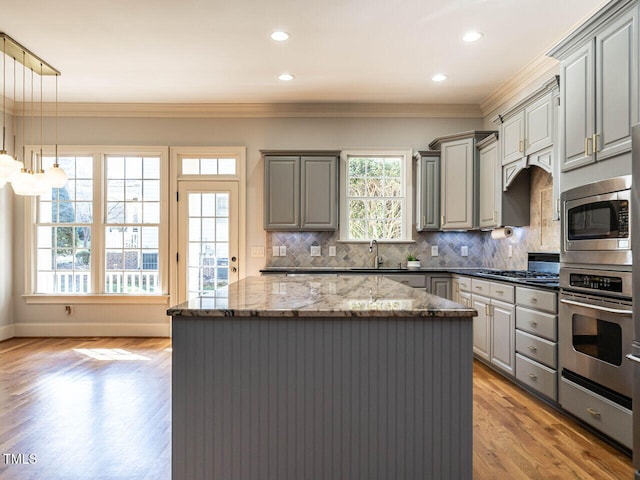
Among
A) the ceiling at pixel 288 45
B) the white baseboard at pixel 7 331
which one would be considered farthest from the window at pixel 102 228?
the ceiling at pixel 288 45

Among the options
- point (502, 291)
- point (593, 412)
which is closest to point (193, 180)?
point (502, 291)

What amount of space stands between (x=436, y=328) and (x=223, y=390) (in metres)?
0.82

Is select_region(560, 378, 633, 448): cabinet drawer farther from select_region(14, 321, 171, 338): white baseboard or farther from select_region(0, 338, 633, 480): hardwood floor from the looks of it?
select_region(14, 321, 171, 338): white baseboard

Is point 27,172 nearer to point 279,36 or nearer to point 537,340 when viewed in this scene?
point 279,36

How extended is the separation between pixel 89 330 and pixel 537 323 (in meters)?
4.94

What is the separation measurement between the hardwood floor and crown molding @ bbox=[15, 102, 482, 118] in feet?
9.80

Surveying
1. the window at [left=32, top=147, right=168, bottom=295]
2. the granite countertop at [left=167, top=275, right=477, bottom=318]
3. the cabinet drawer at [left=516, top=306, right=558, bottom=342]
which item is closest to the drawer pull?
the cabinet drawer at [left=516, top=306, right=558, bottom=342]

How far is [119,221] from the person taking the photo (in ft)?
18.0

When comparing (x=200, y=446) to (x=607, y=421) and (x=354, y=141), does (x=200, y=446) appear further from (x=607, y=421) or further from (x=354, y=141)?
(x=354, y=141)

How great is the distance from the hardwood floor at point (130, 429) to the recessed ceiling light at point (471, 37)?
2.85 metres

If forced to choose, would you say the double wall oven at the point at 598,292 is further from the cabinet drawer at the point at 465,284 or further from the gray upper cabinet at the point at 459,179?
the gray upper cabinet at the point at 459,179

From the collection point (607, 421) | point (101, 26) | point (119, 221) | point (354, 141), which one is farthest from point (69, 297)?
point (607, 421)

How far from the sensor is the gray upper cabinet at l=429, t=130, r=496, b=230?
4.78 meters

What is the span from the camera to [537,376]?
3.18 metres
